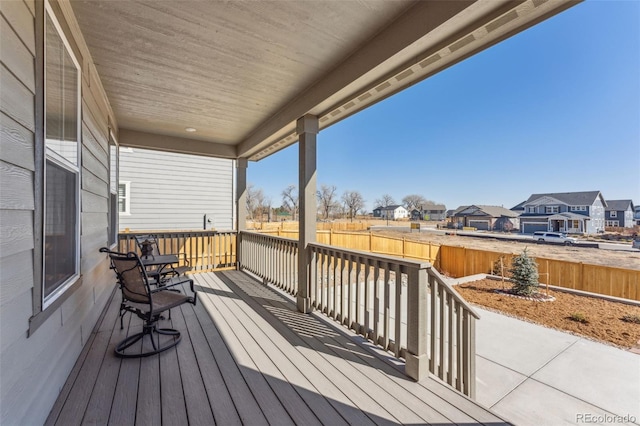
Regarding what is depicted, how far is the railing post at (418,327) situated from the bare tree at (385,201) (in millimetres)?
37986

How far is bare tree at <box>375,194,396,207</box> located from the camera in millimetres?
39844

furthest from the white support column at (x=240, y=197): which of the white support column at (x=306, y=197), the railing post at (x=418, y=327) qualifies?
the railing post at (x=418, y=327)

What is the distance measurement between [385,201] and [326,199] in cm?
1277

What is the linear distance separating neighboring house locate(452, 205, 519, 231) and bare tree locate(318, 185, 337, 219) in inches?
505

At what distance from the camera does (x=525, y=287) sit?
6.37 meters

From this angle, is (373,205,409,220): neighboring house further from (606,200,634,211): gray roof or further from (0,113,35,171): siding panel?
(0,113,35,171): siding panel

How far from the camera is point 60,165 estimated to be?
195 centimetres

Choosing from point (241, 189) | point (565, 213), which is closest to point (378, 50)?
point (241, 189)

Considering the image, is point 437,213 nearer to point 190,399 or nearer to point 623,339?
point 623,339

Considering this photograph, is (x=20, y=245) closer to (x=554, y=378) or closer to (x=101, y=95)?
(x=101, y=95)

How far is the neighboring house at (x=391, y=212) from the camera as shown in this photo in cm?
4078

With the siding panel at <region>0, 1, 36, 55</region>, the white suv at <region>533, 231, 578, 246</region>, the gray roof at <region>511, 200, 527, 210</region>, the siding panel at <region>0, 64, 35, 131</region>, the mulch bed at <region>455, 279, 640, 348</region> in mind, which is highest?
the siding panel at <region>0, 1, 36, 55</region>

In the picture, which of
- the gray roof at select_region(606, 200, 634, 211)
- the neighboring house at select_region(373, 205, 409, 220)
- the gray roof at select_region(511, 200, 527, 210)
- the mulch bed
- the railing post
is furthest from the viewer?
the neighboring house at select_region(373, 205, 409, 220)

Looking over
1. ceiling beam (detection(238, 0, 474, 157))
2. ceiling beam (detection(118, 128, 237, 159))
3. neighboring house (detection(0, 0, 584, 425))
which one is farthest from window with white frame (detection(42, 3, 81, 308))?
ceiling beam (detection(118, 128, 237, 159))
